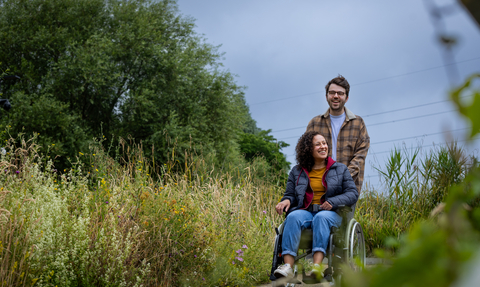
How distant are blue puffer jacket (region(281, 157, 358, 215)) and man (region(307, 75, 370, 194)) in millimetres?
227

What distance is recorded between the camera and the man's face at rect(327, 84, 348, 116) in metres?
3.69

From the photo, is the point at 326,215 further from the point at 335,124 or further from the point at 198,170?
the point at 198,170

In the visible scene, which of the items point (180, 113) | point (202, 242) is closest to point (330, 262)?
point (202, 242)

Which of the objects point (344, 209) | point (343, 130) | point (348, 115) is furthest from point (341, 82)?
point (344, 209)

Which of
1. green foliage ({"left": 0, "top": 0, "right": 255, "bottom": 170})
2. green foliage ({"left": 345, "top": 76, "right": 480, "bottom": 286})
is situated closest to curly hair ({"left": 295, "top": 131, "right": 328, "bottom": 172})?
green foliage ({"left": 345, "top": 76, "right": 480, "bottom": 286})

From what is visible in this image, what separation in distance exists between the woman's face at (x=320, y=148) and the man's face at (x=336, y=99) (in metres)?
0.42

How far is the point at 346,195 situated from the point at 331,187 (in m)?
0.15

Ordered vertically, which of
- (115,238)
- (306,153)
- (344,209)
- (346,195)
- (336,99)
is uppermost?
(336,99)

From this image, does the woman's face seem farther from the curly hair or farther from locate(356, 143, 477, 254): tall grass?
locate(356, 143, 477, 254): tall grass

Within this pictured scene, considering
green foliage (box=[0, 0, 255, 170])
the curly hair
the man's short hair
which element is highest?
green foliage (box=[0, 0, 255, 170])

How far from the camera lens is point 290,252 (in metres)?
2.90

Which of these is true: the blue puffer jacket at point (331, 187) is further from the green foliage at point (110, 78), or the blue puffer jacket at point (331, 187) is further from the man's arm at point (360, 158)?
the green foliage at point (110, 78)

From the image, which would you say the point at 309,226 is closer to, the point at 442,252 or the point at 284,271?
the point at 284,271

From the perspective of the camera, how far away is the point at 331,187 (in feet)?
10.6
